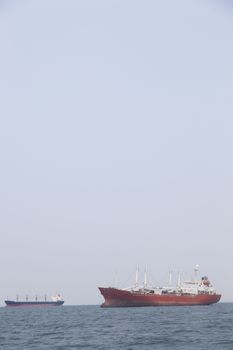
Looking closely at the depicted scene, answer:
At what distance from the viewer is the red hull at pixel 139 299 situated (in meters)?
101

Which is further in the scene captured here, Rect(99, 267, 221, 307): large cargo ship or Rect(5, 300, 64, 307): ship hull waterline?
Rect(5, 300, 64, 307): ship hull waterline

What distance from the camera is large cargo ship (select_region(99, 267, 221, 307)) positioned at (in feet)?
331

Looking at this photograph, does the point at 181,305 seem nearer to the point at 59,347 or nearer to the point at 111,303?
the point at 111,303

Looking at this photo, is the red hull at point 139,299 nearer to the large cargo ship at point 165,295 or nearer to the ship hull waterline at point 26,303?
the large cargo ship at point 165,295

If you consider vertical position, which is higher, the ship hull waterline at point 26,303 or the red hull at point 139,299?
the red hull at point 139,299

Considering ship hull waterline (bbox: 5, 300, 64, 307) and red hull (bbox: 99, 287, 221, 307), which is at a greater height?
red hull (bbox: 99, 287, 221, 307)

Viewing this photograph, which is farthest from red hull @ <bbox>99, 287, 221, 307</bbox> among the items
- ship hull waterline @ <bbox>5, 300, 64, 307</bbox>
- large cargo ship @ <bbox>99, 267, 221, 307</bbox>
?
ship hull waterline @ <bbox>5, 300, 64, 307</bbox>

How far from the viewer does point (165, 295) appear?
105000 millimetres

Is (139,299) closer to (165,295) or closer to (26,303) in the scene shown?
(165,295)

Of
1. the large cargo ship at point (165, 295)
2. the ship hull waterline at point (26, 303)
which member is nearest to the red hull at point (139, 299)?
the large cargo ship at point (165, 295)

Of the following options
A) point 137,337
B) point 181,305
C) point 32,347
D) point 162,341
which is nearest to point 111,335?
point 137,337

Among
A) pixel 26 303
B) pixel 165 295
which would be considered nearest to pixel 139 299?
pixel 165 295

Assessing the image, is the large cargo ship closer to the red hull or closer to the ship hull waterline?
the red hull

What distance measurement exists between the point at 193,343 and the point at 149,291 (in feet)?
246
